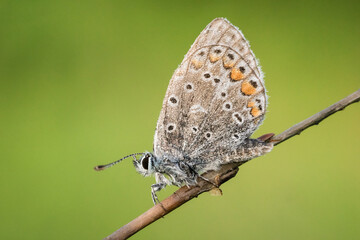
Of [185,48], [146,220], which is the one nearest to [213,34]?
[146,220]

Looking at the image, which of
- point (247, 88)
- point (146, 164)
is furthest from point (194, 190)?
point (247, 88)

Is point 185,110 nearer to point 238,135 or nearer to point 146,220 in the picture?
point 238,135

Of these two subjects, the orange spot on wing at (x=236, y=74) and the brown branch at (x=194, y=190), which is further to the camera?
the orange spot on wing at (x=236, y=74)

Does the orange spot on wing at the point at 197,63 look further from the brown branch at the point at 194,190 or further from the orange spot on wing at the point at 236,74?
the brown branch at the point at 194,190

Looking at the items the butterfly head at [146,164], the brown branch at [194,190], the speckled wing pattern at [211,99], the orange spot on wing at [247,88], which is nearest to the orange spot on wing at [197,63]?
the speckled wing pattern at [211,99]

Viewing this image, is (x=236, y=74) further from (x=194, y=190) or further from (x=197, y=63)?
(x=194, y=190)

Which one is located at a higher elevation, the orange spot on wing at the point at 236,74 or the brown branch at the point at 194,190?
the orange spot on wing at the point at 236,74

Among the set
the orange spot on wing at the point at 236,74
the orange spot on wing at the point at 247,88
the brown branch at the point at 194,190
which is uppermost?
the orange spot on wing at the point at 236,74

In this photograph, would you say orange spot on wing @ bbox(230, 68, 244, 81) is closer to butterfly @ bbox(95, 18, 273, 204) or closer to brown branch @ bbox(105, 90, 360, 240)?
butterfly @ bbox(95, 18, 273, 204)
